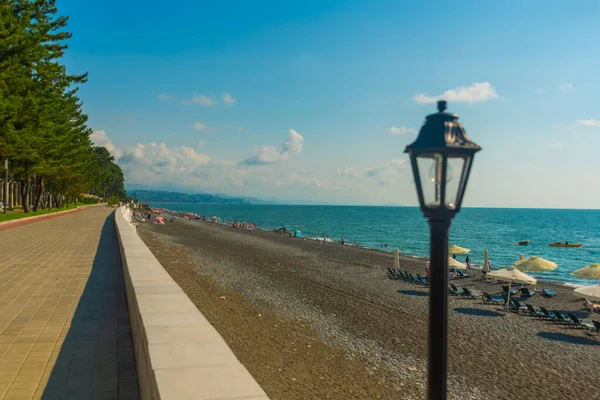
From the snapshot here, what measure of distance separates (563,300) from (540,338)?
8655 mm

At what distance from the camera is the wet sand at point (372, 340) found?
868 cm

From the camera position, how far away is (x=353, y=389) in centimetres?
815

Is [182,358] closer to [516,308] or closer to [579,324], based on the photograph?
[579,324]

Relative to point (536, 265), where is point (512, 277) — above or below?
Answer: below

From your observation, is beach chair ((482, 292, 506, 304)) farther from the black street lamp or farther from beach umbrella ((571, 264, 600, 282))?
the black street lamp

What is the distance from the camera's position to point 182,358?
329 centimetres

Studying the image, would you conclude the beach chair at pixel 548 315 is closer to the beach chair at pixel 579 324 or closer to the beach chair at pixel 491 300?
the beach chair at pixel 579 324

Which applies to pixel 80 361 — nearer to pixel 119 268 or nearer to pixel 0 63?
pixel 119 268

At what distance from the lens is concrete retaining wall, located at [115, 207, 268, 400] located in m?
2.73

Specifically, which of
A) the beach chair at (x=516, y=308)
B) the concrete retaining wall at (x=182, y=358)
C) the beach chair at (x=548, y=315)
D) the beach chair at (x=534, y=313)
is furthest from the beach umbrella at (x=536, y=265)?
the concrete retaining wall at (x=182, y=358)

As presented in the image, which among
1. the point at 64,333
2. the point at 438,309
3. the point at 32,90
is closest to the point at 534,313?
the point at 64,333

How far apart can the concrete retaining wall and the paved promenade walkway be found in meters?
0.65

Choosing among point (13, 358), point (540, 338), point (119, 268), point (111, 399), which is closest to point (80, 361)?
point (13, 358)

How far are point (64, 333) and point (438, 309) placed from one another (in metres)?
5.30
